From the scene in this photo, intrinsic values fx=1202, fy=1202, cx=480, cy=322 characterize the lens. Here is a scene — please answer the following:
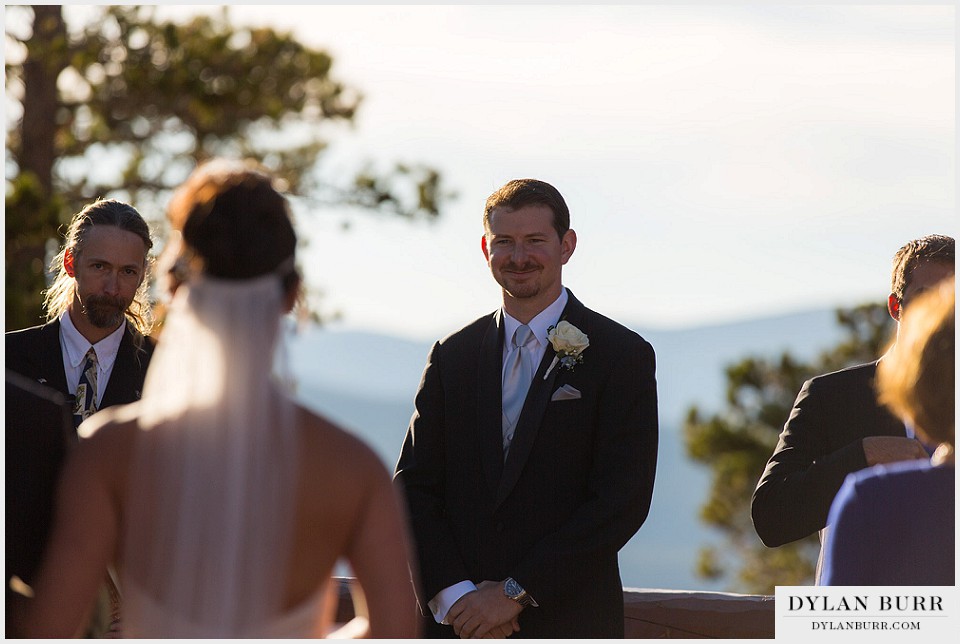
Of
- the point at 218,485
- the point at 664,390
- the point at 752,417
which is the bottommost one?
the point at 664,390

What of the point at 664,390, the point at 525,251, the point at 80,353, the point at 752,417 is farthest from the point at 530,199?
the point at 664,390

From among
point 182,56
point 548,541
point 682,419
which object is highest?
point 182,56

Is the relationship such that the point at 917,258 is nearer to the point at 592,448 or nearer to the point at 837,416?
the point at 837,416

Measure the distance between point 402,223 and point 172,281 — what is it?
1089 cm

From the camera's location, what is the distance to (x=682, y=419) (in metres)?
24.2

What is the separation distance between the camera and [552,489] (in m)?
4.17

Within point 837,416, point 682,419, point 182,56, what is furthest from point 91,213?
point 682,419

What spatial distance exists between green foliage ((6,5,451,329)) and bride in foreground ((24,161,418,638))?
362 inches

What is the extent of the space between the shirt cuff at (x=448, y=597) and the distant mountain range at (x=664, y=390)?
106199mm

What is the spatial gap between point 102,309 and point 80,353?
181 millimetres

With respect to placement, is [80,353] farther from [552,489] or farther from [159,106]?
[159,106]

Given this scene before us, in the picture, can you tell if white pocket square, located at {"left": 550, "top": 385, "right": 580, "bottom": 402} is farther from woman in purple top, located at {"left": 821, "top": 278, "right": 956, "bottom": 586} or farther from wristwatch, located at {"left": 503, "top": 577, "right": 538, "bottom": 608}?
woman in purple top, located at {"left": 821, "top": 278, "right": 956, "bottom": 586}

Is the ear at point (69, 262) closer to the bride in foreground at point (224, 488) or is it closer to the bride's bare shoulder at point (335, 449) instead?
the bride in foreground at point (224, 488)

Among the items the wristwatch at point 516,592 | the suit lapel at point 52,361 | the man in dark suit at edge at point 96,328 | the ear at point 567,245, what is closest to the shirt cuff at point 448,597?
the wristwatch at point 516,592
